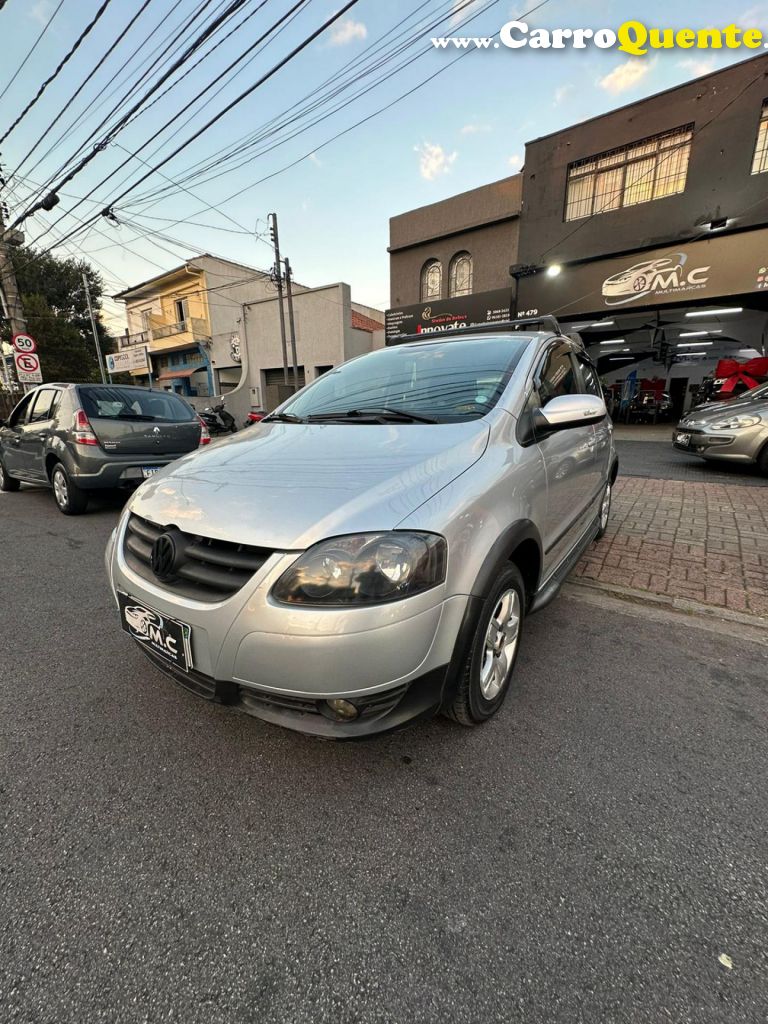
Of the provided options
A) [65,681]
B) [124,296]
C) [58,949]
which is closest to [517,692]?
[58,949]

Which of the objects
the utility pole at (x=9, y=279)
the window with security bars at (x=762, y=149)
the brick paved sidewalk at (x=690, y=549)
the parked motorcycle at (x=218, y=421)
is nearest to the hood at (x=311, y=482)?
the brick paved sidewalk at (x=690, y=549)

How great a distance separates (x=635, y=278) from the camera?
37.8 ft

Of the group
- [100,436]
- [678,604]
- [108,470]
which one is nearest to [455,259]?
[100,436]

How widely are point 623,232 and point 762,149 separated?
289cm

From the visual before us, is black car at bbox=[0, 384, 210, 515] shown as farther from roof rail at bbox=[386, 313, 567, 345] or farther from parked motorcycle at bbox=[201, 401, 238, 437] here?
parked motorcycle at bbox=[201, 401, 238, 437]

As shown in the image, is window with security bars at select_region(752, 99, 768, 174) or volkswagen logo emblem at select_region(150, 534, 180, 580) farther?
window with security bars at select_region(752, 99, 768, 174)

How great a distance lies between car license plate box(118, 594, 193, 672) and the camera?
155cm

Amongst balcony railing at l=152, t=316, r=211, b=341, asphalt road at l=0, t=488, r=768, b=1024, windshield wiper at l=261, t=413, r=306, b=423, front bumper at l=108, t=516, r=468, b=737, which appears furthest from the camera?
balcony railing at l=152, t=316, r=211, b=341

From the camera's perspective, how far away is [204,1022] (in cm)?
102

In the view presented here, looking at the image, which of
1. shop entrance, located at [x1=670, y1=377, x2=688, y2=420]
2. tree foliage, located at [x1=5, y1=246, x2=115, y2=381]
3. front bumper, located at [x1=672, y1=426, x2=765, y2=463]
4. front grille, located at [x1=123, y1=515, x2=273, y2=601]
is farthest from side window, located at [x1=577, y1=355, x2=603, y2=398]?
tree foliage, located at [x1=5, y1=246, x2=115, y2=381]

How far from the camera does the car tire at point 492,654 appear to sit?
65.4 inches

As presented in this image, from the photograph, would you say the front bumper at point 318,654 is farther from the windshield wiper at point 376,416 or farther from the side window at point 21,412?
A: the side window at point 21,412

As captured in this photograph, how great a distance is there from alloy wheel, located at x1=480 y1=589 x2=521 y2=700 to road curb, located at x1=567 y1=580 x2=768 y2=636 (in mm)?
1540

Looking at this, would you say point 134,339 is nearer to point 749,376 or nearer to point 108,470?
point 108,470
